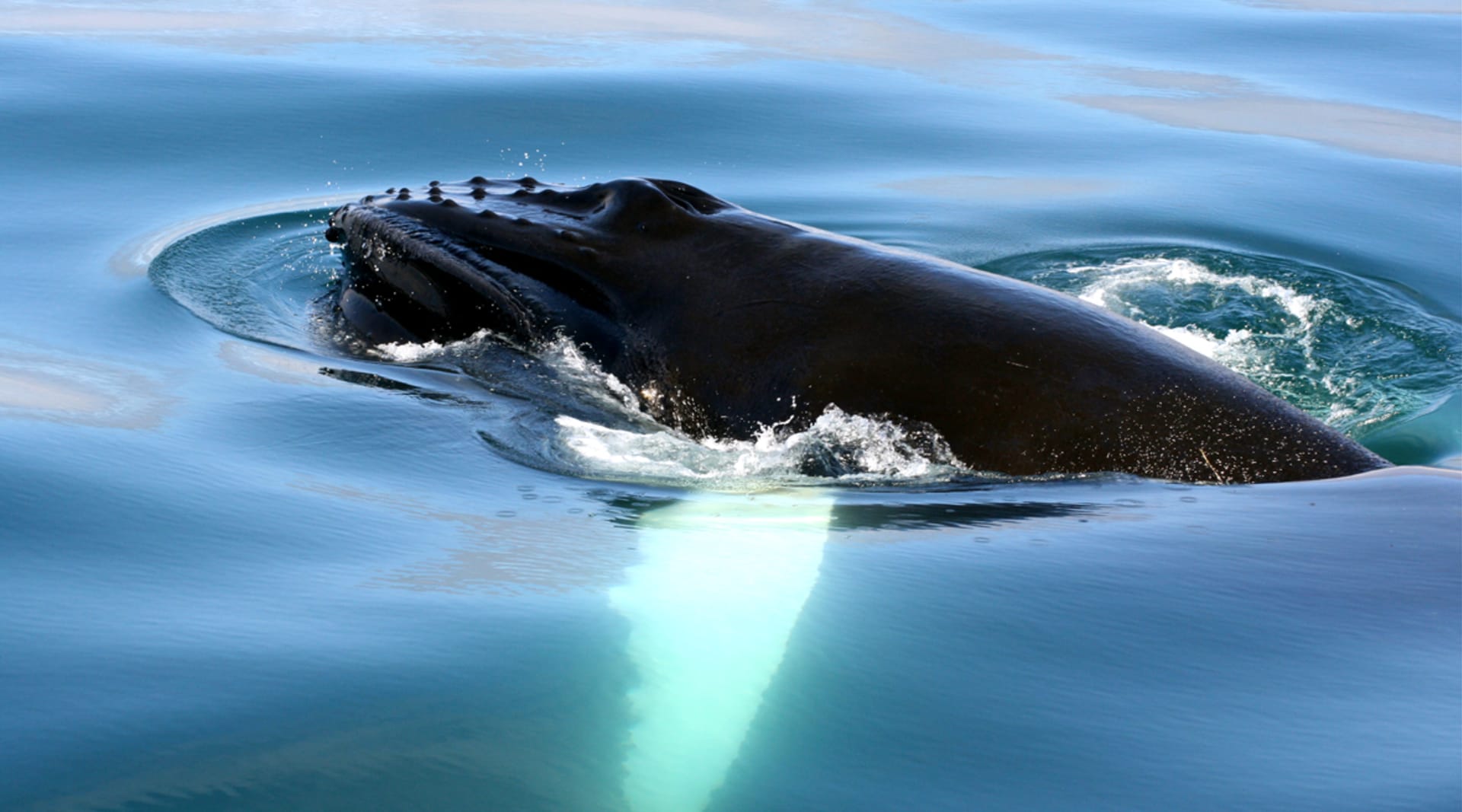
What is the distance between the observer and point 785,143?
15.4m

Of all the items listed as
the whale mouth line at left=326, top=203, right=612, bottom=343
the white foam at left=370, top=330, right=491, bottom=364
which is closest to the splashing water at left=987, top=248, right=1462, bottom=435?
the whale mouth line at left=326, top=203, right=612, bottom=343

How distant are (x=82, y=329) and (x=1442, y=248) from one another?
33.3 ft

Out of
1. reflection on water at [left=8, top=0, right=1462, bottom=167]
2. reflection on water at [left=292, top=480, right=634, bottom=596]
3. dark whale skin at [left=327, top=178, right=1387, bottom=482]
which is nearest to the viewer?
reflection on water at [left=292, top=480, right=634, bottom=596]

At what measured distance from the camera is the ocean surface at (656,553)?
3734 mm

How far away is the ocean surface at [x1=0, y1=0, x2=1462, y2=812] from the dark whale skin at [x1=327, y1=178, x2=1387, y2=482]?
0.20m

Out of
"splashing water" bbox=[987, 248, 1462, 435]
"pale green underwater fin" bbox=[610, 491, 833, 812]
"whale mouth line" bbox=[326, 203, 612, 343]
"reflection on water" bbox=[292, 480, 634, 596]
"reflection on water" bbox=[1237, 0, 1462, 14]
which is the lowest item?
"reflection on water" bbox=[292, 480, 634, 596]

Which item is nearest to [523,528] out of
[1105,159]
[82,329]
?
[82,329]

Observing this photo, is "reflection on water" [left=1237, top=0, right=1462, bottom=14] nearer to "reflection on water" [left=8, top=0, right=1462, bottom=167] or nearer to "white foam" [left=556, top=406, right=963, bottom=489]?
"reflection on water" [left=8, top=0, right=1462, bottom=167]

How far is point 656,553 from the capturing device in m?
5.20

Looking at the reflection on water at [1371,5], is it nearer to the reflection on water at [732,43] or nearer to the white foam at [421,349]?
the reflection on water at [732,43]

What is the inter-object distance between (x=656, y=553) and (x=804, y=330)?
74.8 inches

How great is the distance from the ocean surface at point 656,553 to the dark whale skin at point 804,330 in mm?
195

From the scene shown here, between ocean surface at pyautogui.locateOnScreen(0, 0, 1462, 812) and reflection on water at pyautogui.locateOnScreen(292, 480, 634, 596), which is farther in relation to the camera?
reflection on water at pyautogui.locateOnScreen(292, 480, 634, 596)

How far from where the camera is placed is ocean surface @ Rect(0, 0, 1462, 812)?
12.3 ft
